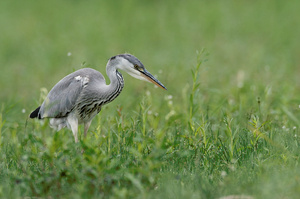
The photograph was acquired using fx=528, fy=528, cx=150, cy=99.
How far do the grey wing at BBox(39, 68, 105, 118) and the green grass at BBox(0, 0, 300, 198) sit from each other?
153 millimetres

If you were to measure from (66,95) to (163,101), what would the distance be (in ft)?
8.10

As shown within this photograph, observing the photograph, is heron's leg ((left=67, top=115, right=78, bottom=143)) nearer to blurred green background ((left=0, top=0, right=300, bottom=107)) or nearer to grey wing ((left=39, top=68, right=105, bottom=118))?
grey wing ((left=39, top=68, right=105, bottom=118))

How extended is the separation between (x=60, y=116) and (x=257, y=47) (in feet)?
21.7

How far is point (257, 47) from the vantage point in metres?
11.9

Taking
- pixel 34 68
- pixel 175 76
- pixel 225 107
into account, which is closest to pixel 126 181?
pixel 225 107

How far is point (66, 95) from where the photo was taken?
6.16m

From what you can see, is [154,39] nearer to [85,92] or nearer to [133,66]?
[85,92]

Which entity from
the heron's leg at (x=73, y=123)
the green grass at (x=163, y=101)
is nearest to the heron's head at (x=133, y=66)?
the green grass at (x=163, y=101)

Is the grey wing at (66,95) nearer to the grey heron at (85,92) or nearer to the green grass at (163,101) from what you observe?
the grey heron at (85,92)

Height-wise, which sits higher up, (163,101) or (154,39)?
(154,39)

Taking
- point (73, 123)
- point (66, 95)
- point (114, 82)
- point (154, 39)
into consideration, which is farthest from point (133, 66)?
point (154, 39)

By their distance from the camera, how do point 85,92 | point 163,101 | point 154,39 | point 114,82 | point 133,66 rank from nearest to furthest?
point 133,66 < point 114,82 < point 85,92 < point 163,101 < point 154,39

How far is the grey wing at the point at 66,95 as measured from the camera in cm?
606

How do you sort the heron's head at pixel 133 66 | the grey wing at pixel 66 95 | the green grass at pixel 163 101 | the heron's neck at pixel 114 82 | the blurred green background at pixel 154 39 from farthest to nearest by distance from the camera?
the blurred green background at pixel 154 39 < the grey wing at pixel 66 95 < the heron's neck at pixel 114 82 < the heron's head at pixel 133 66 < the green grass at pixel 163 101
